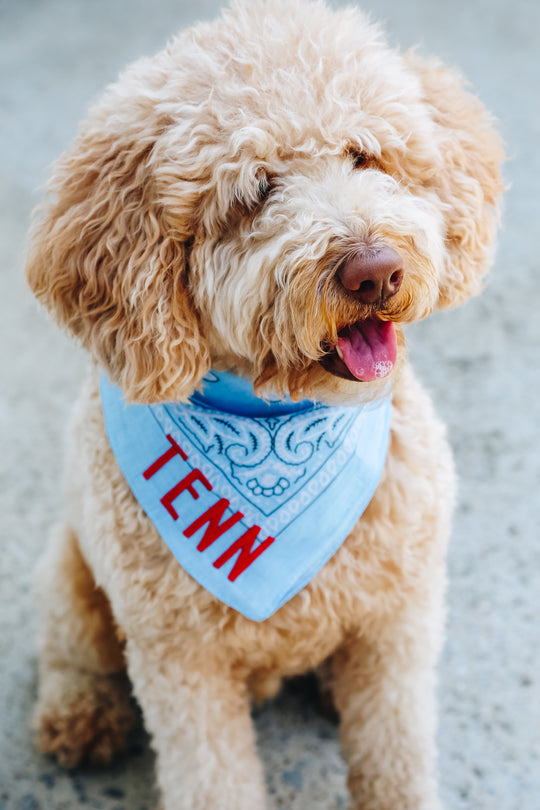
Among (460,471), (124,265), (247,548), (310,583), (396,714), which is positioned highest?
(124,265)

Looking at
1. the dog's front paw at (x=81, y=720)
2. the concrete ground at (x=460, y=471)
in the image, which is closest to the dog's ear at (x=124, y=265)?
the concrete ground at (x=460, y=471)

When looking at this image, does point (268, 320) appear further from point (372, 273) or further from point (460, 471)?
point (460, 471)

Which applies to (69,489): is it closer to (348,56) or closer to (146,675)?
(146,675)

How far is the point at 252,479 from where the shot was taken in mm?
1692

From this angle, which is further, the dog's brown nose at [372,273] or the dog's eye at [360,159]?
the dog's eye at [360,159]

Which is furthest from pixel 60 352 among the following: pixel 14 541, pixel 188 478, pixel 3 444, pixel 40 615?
pixel 188 478

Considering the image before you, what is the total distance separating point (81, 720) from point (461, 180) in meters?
1.70

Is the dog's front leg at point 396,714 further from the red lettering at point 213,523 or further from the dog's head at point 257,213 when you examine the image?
the dog's head at point 257,213

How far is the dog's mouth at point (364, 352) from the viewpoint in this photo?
1.44 m

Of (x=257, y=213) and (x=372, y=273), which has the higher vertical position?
(x=257, y=213)

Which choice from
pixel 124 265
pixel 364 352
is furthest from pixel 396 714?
pixel 124 265

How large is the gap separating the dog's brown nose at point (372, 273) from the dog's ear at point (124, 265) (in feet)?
1.14

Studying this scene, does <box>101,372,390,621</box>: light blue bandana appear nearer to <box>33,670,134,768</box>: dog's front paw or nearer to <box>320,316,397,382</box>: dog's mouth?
<box>320,316,397,382</box>: dog's mouth

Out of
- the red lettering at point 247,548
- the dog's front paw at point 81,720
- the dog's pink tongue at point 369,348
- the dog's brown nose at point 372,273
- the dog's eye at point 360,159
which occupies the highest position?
the dog's eye at point 360,159
